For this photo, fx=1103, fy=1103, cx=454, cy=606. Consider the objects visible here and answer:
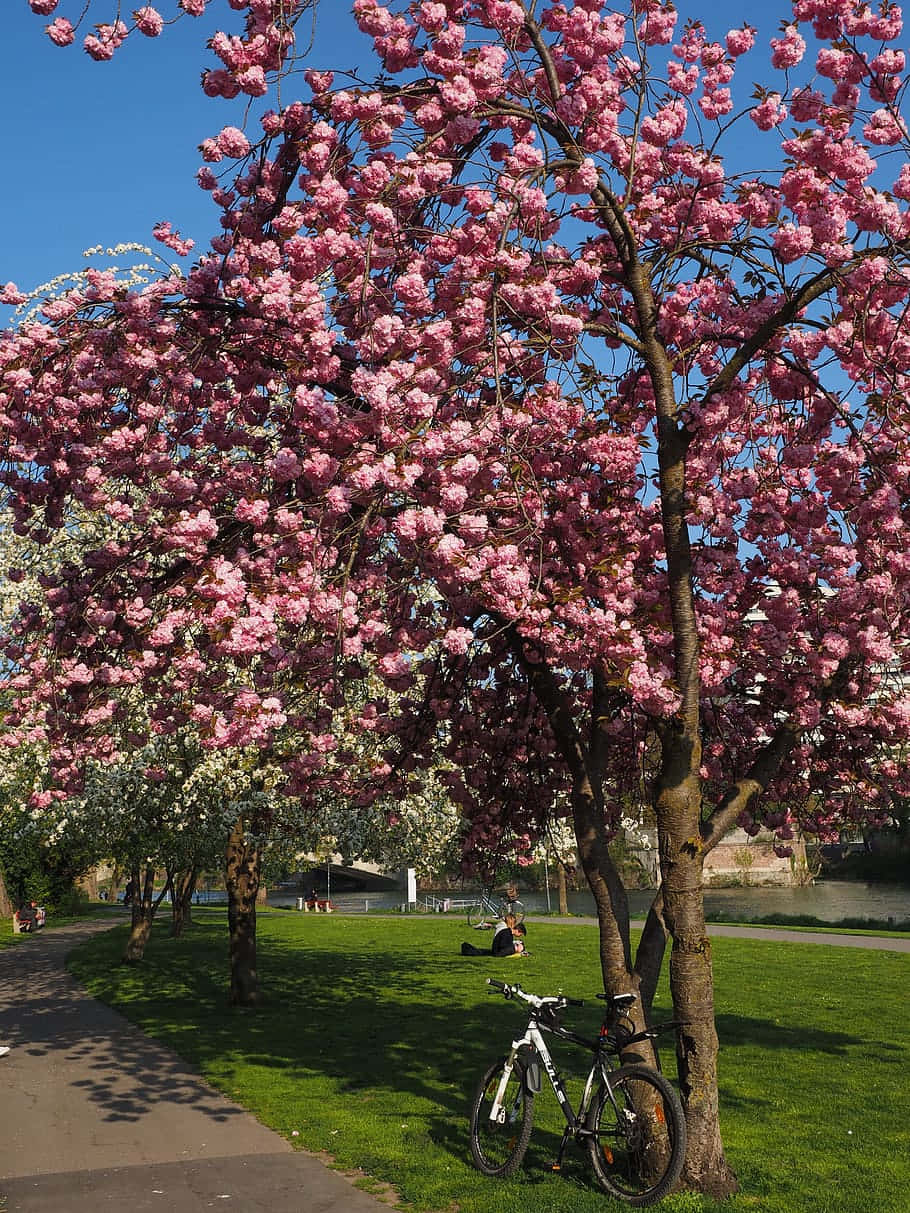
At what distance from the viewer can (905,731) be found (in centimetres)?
977

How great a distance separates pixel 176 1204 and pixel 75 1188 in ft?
3.12

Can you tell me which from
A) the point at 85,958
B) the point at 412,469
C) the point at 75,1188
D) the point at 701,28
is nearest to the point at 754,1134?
the point at 75,1188

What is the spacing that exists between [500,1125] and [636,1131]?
46.8 inches

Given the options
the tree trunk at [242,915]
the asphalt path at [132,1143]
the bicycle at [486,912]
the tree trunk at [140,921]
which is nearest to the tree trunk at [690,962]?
the asphalt path at [132,1143]

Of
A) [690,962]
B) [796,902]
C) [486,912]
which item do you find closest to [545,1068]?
[690,962]

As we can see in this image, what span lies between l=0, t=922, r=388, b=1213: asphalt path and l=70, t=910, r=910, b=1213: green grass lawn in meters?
0.41

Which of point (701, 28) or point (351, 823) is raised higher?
point (701, 28)

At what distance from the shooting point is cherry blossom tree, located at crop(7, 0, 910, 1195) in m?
7.26

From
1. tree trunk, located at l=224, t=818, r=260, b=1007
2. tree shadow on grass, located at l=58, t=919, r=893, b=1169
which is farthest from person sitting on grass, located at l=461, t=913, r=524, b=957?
tree trunk, located at l=224, t=818, r=260, b=1007

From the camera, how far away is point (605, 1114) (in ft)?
28.6

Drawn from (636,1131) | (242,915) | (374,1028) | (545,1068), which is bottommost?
(374,1028)

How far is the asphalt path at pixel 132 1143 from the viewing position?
757 centimetres

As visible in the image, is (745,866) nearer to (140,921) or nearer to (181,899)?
(181,899)

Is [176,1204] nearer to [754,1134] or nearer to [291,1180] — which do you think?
[291,1180]
